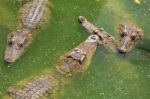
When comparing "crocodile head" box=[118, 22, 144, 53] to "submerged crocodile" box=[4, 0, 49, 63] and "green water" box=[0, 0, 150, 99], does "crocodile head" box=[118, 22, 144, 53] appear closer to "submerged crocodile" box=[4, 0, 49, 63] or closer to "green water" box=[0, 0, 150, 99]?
"green water" box=[0, 0, 150, 99]

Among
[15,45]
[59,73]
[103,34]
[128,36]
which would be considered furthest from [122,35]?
[15,45]

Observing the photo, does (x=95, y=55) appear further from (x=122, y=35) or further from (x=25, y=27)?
(x=25, y=27)

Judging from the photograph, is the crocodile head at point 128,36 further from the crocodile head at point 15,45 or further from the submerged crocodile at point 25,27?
the crocodile head at point 15,45

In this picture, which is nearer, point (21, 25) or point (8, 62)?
point (8, 62)

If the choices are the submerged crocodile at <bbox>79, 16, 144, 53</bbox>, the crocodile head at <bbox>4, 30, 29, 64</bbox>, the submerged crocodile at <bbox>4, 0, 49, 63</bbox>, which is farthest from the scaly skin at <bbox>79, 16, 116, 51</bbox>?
the crocodile head at <bbox>4, 30, 29, 64</bbox>

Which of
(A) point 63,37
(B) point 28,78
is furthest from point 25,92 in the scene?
(A) point 63,37

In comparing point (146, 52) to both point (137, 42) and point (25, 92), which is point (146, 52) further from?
point (25, 92)
